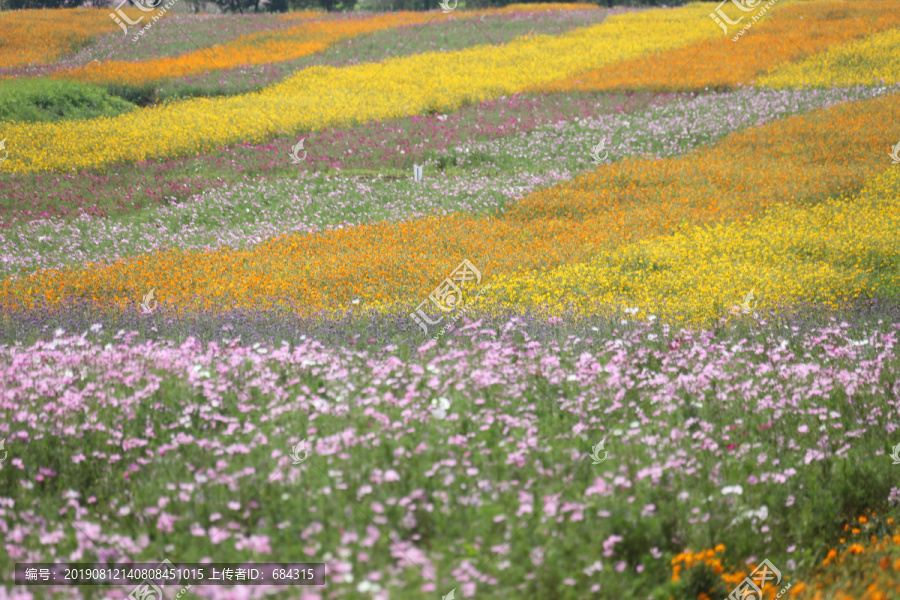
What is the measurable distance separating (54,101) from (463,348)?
2248 centimetres

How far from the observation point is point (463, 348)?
22.0 ft

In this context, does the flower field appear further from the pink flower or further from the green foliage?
the green foliage

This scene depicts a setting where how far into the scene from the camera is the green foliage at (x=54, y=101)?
2212cm

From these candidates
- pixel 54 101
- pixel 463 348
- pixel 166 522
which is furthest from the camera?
pixel 54 101

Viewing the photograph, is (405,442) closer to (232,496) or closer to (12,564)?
(232,496)

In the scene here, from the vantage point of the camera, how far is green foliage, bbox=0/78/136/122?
72.6 feet

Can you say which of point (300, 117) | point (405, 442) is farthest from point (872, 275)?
point (300, 117)

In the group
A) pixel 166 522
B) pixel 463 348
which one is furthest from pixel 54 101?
pixel 166 522

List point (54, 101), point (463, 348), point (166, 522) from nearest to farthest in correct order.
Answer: point (166, 522) < point (463, 348) < point (54, 101)

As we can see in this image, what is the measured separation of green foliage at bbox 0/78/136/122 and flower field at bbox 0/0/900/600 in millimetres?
195

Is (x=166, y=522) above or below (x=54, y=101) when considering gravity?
below

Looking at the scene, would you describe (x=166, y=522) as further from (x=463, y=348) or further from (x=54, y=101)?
(x=54, y=101)

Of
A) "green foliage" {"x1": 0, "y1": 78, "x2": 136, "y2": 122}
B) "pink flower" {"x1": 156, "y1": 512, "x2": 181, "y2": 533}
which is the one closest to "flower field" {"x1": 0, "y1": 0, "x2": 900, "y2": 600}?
"pink flower" {"x1": 156, "y1": 512, "x2": 181, "y2": 533}

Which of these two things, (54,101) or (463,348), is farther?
(54,101)
